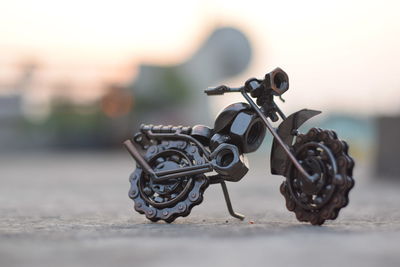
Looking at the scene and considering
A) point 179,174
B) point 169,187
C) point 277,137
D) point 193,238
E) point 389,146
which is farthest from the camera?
point 389,146

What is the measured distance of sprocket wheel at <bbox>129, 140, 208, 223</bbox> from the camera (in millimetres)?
7336

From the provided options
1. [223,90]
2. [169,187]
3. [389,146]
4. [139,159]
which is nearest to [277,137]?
[223,90]

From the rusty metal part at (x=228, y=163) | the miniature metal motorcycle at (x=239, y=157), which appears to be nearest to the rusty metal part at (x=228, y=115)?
the miniature metal motorcycle at (x=239, y=157)

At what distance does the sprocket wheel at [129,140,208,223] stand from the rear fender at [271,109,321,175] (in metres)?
0.73

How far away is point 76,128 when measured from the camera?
53.9 m

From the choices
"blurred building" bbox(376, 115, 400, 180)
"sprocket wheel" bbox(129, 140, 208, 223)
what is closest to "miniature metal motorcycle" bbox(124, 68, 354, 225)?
"sprocket wheel" bbox(129, 140, 208, 223)

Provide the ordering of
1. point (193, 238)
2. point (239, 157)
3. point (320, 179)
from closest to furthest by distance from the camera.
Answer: point (193, 238)
point (320, 179)
point (239, 157)

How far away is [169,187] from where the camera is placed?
751cm

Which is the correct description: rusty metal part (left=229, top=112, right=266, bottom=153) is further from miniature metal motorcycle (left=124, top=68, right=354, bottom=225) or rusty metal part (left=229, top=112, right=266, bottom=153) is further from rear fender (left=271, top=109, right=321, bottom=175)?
rear fender (left=271, top=109, right=321, bottom=175)

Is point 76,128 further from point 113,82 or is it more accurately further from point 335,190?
point 335,190

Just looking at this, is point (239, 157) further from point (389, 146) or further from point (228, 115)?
point (389, 146)

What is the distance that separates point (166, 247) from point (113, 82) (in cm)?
4694

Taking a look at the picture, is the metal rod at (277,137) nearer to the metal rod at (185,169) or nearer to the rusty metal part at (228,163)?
the rusty metal part at (228,163)

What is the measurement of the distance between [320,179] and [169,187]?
5.37ft
